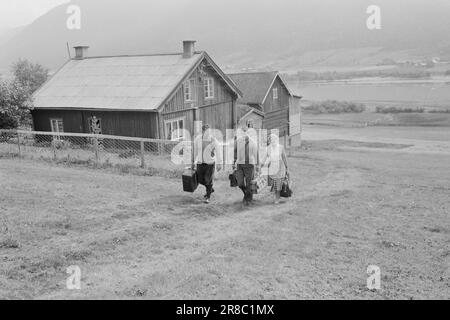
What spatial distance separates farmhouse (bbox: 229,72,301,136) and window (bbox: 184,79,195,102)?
290 inches

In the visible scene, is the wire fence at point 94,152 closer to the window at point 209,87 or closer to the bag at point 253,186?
the bag at point 253,186

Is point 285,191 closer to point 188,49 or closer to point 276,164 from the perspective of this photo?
point 276,164

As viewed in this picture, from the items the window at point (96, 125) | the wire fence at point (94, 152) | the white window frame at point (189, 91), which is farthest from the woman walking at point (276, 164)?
the window at point (96, 125)

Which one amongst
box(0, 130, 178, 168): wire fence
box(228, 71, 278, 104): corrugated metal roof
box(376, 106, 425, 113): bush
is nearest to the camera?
box(0, 130, 178, 168): wire fence

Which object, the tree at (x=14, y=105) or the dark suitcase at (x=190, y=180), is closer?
the dark suitcase at (x=190, y=180)

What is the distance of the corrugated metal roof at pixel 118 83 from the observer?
84.4 feet

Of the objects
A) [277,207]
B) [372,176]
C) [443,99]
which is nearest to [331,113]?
[443,99]

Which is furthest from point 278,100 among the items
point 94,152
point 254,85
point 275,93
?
point 94,152

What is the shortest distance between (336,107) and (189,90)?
60.7m

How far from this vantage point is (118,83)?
90.6 ft

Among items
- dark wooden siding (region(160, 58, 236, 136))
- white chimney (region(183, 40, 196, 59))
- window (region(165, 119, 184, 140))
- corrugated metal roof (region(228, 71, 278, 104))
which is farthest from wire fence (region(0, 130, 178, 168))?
corrugated metal roof (region(228, 71, 278, 104))

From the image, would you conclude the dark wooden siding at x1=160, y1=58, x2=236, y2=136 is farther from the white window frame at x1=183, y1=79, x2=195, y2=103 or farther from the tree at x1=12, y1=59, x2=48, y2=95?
the tree at x1=12, y1=59, x2=48, y2=95

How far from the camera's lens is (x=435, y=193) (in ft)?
50.8

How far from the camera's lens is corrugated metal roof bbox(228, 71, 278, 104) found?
39.1 metres
